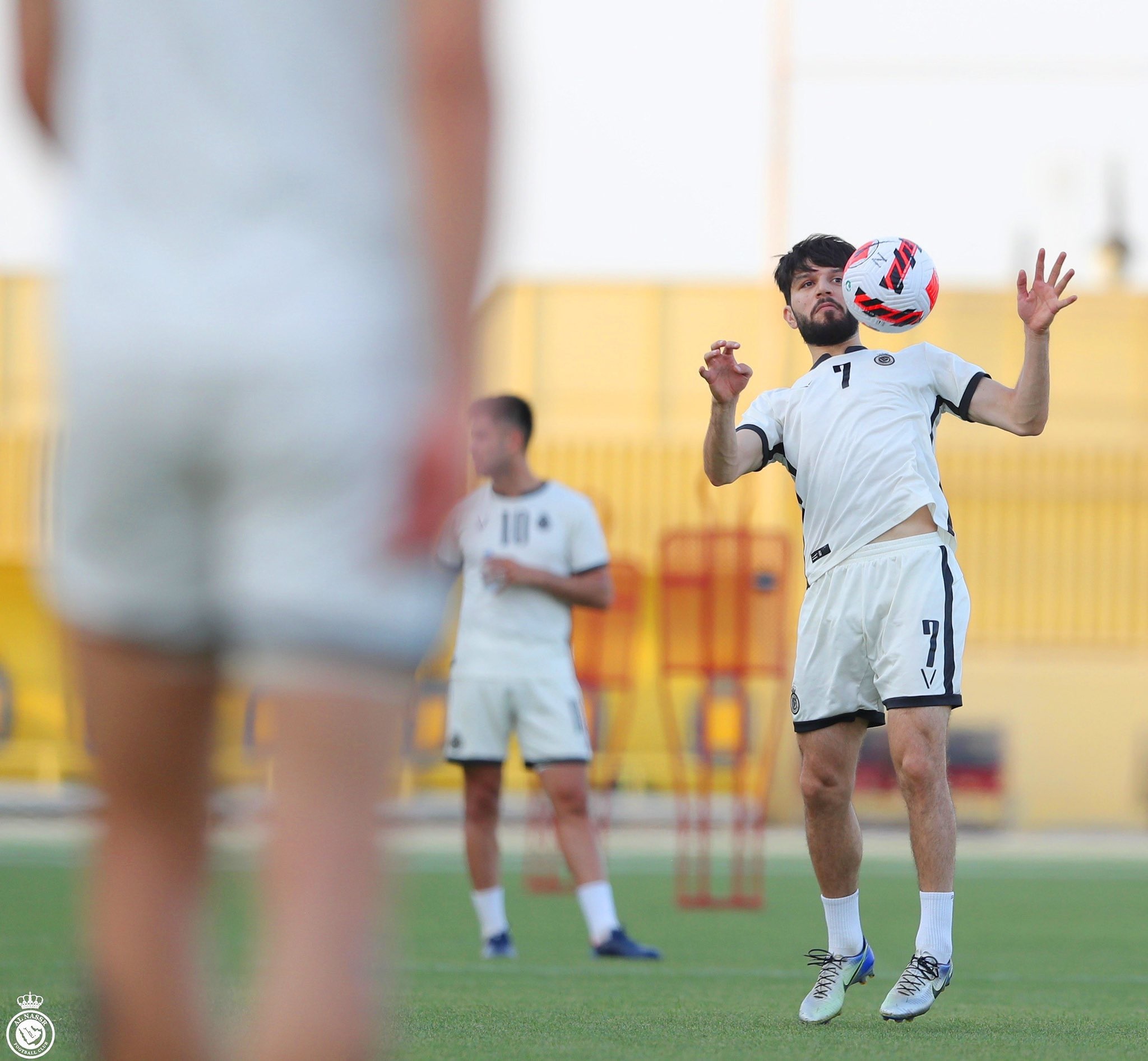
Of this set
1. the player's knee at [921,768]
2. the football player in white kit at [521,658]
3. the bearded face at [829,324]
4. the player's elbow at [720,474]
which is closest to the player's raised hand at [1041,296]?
the bearded face at [829,324]

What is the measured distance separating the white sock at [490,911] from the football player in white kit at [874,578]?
218 cm

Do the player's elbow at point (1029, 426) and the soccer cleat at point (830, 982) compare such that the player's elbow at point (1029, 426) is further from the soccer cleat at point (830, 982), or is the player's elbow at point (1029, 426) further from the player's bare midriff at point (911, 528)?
the soccer cleat at point (830, 982)

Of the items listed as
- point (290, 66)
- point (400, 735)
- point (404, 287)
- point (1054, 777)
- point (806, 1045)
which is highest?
point (290, 66)

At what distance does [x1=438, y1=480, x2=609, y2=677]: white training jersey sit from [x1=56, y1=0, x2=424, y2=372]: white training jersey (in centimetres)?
602

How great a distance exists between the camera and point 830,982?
5.52 metres

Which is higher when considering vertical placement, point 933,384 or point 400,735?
point 933,384

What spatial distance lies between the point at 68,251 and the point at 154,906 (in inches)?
25.1

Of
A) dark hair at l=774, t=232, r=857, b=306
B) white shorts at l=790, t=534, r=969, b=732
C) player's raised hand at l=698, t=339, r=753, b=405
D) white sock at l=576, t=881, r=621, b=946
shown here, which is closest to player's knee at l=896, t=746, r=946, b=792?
white shorts at l=790, t=534, r=969, b=732

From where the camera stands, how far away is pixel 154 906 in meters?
1.88

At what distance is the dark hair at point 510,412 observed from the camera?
7887 mm

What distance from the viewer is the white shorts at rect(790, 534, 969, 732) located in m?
5.34

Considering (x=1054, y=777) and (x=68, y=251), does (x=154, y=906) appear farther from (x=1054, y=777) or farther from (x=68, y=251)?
(x=1054, y=777)

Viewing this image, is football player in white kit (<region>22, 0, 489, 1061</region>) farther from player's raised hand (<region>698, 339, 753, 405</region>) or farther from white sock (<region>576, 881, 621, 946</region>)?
white sock (<region>576, 881, 621, 946</region>)

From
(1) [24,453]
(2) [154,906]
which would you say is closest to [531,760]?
(2) [154,906]
